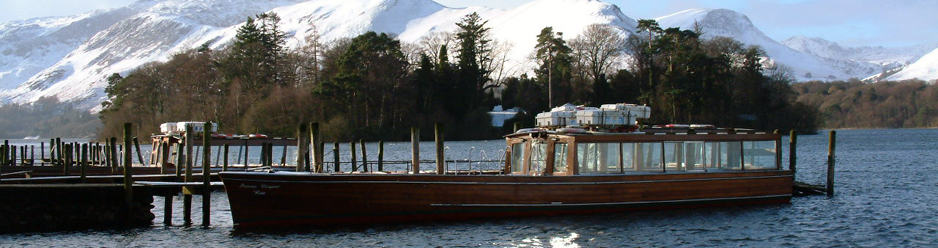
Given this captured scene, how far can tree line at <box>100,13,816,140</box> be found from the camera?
85.8m

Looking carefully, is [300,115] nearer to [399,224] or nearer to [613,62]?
[613,62]

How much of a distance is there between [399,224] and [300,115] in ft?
197

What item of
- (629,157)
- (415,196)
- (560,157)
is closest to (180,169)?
(415,196)

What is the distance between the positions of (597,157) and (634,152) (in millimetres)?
1143

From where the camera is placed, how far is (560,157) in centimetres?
2712

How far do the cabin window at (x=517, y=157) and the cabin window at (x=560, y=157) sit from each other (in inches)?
50.3

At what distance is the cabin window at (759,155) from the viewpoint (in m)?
29.6

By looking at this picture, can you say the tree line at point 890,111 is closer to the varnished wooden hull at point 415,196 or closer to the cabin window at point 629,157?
the cabin window at point 629,157

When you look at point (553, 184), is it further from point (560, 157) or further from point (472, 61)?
point (472, 61)

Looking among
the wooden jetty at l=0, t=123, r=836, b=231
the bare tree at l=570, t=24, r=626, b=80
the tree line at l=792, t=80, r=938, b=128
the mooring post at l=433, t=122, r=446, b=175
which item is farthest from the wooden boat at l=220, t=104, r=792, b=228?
the tree line at l=792, t=80, r=938, b=128

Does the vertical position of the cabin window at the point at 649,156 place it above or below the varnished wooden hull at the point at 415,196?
above

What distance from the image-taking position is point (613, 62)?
106062 millimetres

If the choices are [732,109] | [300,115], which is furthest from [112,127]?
[732,109]

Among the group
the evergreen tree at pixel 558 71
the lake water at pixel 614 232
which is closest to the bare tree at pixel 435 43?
the evergreen tree at pixel 558 71
